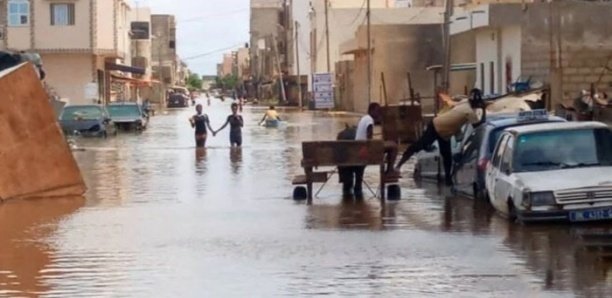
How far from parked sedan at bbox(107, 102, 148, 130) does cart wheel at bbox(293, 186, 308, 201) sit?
34587mm

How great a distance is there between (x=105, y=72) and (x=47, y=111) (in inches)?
2382

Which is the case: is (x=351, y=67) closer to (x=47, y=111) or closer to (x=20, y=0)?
(x=20, y=0)

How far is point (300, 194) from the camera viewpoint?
22453 millimetres

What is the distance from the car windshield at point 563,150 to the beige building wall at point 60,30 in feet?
185

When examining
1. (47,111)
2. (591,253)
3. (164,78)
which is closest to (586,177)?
(591,253)

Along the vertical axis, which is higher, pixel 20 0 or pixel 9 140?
pixel 20 0

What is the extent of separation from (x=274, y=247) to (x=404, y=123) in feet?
74.7

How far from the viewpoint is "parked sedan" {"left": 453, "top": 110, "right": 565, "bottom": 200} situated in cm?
2136

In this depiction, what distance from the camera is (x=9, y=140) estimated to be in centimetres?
2177

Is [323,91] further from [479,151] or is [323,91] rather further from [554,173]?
[554,173]

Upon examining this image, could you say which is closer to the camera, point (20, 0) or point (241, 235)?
point (241, 235)

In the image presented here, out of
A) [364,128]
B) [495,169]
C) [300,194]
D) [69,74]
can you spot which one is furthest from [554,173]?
[69,74]

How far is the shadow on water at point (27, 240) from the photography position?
1300cm

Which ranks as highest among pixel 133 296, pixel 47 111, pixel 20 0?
pixel 20 0
